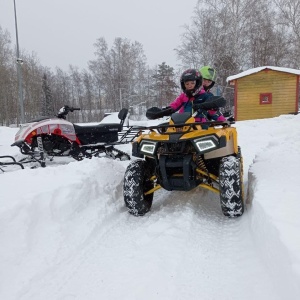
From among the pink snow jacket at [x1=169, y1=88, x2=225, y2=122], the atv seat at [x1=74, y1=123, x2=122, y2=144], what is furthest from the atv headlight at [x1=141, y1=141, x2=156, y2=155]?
the atv seat at [x1=74, y1=123, x2=122, y2=144]

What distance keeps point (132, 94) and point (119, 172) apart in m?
36.2

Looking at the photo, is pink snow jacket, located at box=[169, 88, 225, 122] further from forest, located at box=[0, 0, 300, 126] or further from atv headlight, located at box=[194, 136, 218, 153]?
forest, located at box=[0, 0, 300, 126]

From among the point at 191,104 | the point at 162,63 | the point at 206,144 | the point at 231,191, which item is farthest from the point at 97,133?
the point at 162,63

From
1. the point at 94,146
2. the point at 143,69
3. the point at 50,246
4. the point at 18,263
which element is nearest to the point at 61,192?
the point at 50,246

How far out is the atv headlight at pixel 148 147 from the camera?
3414mm

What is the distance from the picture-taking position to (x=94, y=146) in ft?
22.8

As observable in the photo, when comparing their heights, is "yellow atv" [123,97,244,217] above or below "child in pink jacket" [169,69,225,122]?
below

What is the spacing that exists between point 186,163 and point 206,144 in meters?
0.30

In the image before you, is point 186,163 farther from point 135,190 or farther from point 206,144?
point 135,190

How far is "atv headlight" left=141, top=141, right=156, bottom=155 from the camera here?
3414mm

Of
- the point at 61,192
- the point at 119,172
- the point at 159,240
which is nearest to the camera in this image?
the point at 159,240

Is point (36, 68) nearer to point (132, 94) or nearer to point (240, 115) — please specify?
point (132, 94)

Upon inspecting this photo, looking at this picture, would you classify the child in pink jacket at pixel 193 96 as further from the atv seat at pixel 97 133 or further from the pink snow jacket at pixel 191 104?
the atv seat at pixel 97 133

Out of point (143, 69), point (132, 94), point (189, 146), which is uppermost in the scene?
point (143, 69)
